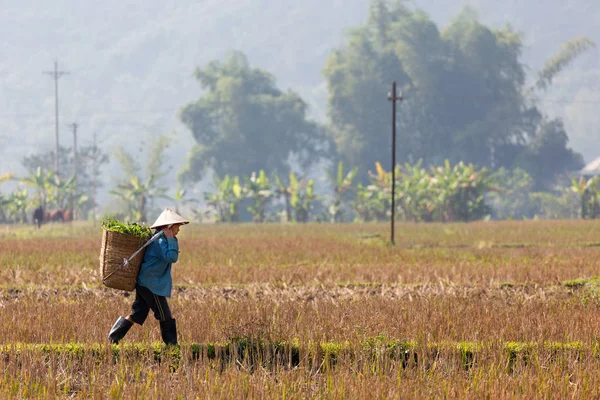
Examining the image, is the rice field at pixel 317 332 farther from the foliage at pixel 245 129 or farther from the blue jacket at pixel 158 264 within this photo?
the foliage at pixel 245 129

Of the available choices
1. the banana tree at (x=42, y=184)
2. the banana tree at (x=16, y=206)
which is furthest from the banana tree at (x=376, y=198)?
the banana tree at (x=16, y=206)

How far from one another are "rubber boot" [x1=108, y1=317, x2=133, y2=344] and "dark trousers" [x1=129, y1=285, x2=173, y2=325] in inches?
2.6

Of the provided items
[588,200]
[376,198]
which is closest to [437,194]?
[376,198]

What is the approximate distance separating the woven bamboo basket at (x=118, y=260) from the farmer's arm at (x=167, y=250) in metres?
0.19

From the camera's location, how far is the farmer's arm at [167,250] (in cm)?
776

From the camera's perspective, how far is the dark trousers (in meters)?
7.83

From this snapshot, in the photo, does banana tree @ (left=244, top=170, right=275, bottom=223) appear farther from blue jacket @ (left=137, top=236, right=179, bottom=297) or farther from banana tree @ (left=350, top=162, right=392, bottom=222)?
blue jacket @ (left=137, top=236, right=179, bottom=297)

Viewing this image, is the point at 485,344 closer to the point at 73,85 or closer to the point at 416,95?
the point at 416,95

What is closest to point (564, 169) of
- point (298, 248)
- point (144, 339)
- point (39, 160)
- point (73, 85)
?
point (39, 160)

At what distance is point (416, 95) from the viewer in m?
61.1

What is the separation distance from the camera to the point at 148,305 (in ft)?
26.0

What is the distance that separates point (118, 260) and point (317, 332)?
1.66 metres

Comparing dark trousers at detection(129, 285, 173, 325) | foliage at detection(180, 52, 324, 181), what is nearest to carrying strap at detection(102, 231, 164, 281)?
dark trousers at detection(129, 285, 173, 325)

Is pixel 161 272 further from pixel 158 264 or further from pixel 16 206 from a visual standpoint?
pixel 16 206
